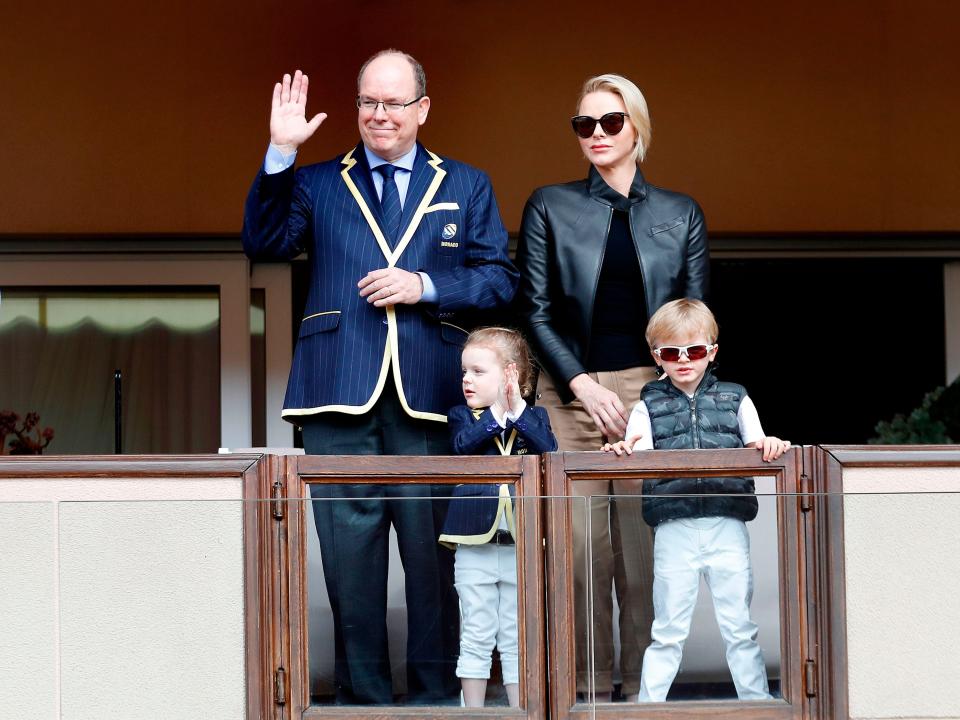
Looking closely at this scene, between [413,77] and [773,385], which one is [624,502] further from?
[773,385]

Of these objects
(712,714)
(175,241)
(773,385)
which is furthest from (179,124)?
(712,714)

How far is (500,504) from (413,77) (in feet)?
4.14

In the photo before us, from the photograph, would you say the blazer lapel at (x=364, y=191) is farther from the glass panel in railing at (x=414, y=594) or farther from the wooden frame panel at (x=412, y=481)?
the glass panel in railing at (x=414, y=594)

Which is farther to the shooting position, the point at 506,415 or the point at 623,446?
the point at 506,415

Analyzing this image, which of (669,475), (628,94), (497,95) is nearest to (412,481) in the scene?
(669,475)

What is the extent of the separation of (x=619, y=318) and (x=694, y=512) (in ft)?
2.32

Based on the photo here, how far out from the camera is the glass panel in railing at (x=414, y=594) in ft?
13.4

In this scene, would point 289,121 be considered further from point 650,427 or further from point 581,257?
point 650,427

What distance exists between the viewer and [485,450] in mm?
4164

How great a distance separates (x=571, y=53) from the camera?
7684 millimetres

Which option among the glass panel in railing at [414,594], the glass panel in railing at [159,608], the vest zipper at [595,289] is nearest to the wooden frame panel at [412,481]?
the glass panel in railing at [414,594]

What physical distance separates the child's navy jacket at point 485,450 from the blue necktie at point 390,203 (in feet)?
1.87

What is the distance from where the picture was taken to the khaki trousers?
4066 millimetres

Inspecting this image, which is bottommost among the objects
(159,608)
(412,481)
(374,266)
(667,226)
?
(159,608)
